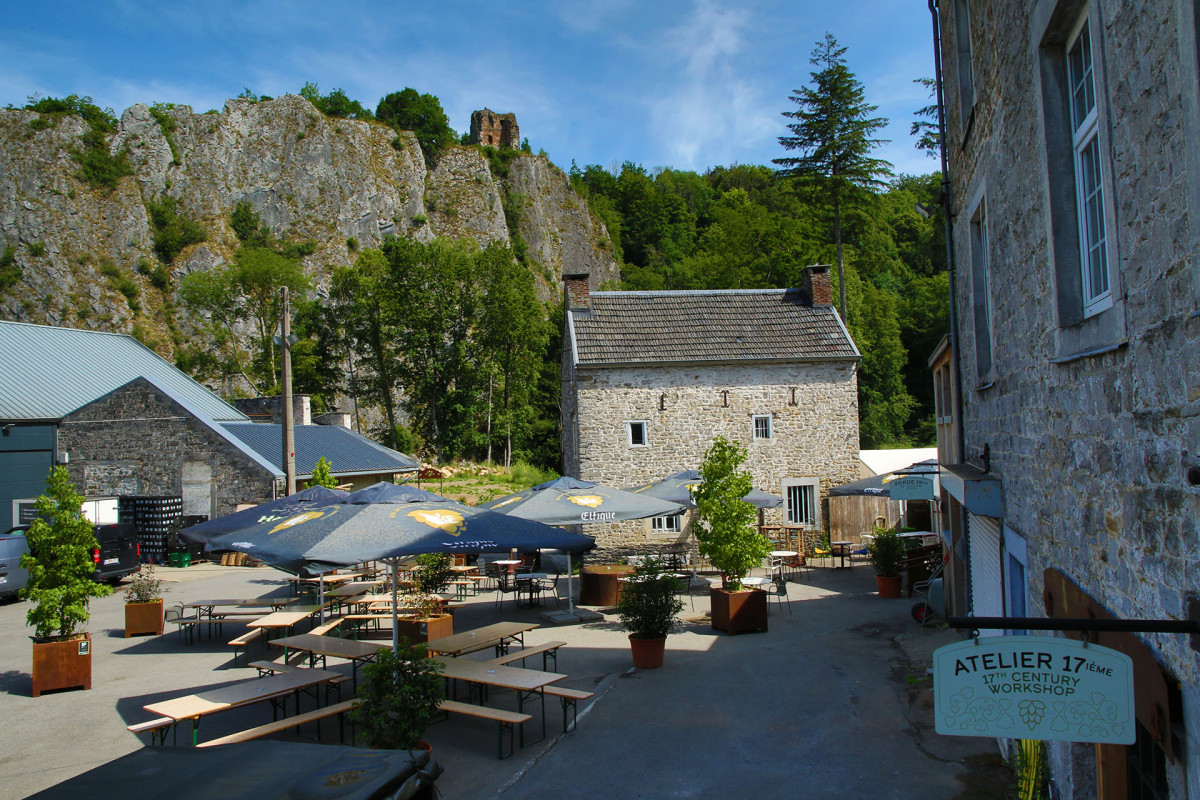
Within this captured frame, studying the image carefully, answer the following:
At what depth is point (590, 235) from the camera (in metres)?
78.2

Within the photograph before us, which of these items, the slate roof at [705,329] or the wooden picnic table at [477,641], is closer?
the wooden picnic table at [477,641]

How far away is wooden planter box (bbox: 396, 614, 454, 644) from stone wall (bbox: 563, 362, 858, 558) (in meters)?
9.86

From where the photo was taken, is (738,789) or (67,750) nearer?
(738,789)

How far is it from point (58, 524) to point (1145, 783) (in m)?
10.7

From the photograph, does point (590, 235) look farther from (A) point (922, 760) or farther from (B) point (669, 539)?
(A) point (922, 760)

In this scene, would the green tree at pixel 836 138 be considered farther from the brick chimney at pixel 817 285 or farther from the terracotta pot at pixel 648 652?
the terracotta pot at pixel 648 652

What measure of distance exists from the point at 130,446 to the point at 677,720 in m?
21.3

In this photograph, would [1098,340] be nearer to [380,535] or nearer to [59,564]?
[380,535]

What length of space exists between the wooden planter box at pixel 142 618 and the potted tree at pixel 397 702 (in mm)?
8370

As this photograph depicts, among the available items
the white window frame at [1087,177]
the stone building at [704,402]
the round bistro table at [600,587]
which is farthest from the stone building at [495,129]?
the white window frame at [1087,177]

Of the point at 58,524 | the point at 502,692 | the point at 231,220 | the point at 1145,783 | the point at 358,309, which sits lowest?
the point at 502,692

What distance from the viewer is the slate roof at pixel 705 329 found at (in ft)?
70.2

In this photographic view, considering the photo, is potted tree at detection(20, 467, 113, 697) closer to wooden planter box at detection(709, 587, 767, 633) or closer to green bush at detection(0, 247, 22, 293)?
wooden planter box at detection(709, 587, 767, 633)

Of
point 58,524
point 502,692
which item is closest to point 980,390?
point 502,692
